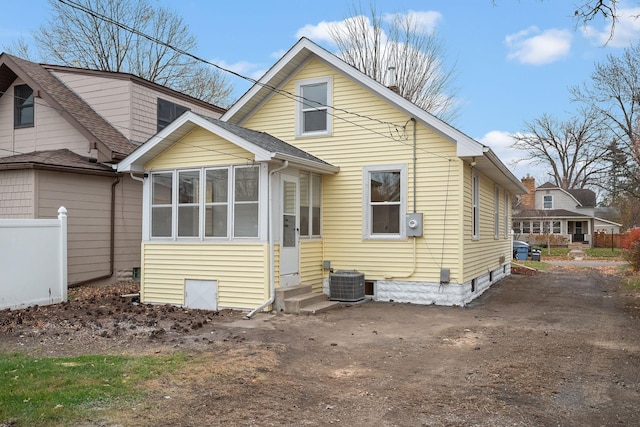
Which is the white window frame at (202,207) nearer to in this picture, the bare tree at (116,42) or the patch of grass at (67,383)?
the patch of grass at (67,383)

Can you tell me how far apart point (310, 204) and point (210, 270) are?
99.9 inches

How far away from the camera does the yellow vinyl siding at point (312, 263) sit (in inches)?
427

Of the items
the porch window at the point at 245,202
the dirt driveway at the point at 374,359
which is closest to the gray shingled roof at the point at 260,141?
the porch window at the point at 245,202

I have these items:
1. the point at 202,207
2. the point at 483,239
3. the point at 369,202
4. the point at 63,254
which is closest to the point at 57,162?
the point at 63,254

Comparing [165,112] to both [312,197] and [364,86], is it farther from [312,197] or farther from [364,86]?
[364,86]

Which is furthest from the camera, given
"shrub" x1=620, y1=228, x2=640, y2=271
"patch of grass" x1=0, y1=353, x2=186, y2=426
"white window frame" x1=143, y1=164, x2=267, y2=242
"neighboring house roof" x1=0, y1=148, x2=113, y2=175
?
"shrub" x1=620, y1=228, x2=640, y2=271

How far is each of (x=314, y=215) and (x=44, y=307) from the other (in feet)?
18.7

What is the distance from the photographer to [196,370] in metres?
5.67

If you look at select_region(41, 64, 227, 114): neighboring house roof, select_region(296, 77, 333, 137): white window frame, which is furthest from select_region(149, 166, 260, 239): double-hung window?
select_region(41, 64, 227, 114): neighboring house roof

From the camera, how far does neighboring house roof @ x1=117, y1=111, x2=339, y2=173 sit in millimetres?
9492

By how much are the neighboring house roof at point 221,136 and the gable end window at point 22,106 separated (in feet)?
19.5

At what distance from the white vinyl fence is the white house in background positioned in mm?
36878

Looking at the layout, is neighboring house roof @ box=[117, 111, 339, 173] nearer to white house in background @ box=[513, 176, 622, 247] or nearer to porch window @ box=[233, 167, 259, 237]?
porch window @ box=[233, 167, 259, 237]

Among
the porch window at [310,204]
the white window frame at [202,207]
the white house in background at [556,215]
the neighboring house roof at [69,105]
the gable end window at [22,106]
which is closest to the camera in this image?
the white window frame at [202,207]
